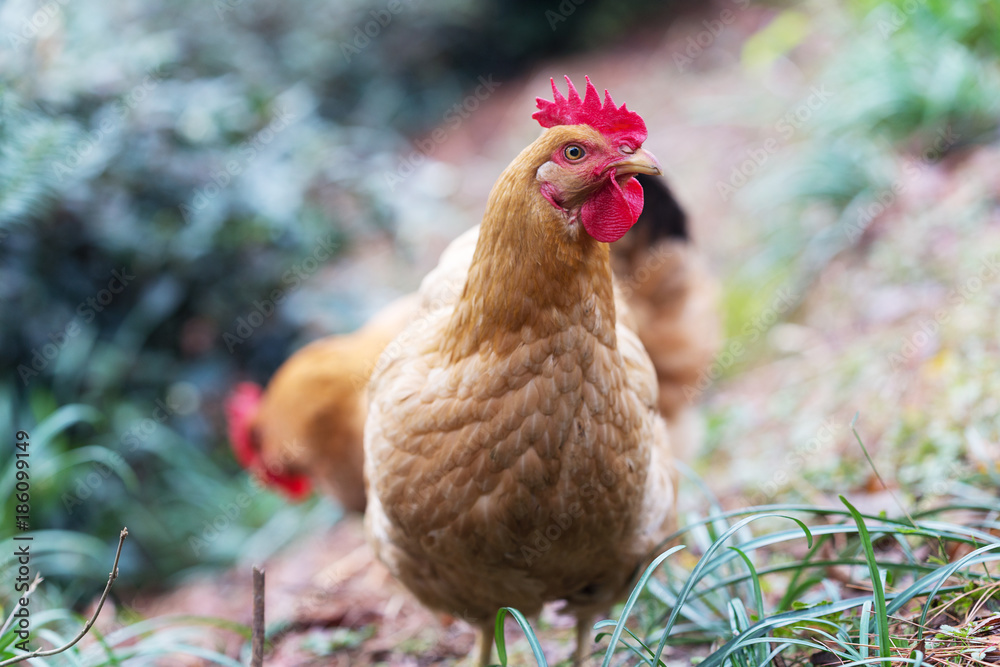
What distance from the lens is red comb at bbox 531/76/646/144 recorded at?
5.99ft

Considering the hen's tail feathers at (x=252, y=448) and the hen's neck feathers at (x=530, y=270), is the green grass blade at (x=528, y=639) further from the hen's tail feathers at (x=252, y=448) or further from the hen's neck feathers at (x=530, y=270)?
the hen's tail feathers at (x=252, y=448)

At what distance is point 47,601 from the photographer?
3.33m

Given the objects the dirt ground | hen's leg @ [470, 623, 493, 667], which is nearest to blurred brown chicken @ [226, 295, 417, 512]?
the dirt ground

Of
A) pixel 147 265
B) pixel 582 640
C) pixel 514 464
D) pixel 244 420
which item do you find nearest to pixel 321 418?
pixel 244 420

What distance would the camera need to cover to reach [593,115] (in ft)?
6.10

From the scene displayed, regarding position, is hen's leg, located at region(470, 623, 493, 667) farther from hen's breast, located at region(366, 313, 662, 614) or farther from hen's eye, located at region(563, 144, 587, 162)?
hen's eye, located at region(563, 144, 587, 162)

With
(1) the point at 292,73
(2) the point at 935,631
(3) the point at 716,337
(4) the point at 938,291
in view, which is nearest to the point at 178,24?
(1) the point at 292,73

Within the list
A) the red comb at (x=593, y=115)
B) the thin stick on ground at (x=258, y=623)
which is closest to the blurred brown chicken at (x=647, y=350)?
the red comb at (x=593, y=115)

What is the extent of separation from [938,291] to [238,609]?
4.01 metres

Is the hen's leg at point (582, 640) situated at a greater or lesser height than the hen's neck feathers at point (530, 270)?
lesser

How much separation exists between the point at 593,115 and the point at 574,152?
0.13m

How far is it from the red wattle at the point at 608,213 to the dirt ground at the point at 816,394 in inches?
55.1

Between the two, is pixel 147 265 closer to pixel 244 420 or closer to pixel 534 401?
pixel 244 420

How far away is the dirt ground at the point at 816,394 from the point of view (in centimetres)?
302
